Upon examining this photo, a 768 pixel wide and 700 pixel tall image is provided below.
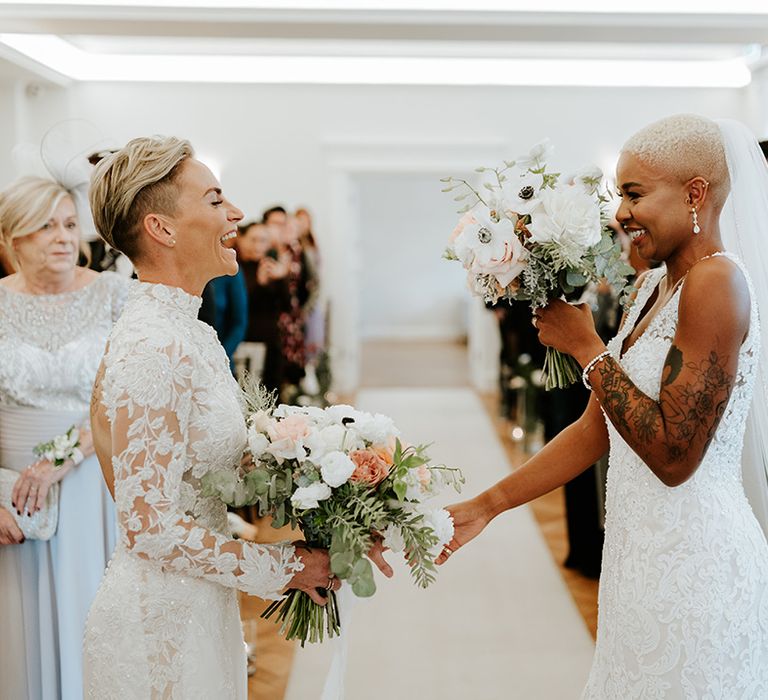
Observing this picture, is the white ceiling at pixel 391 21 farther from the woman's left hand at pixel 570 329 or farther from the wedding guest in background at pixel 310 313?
the wedding guest in background at pixel 310 313

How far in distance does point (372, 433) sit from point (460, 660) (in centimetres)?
234

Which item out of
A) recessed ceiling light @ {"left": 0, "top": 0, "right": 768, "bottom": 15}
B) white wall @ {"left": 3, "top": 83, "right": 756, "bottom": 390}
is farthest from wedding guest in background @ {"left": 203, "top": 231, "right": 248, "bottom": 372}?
white wall @ {"left": 3, "top": 83, "right": 756, "bottom": 390}

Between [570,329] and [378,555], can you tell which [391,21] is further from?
[378,555]

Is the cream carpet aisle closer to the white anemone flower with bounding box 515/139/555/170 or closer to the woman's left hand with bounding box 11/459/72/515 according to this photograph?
the woman's left hand with bounding box 11/459/72/515

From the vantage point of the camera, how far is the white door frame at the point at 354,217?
9.04 m

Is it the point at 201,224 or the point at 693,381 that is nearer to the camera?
the point at 693,381

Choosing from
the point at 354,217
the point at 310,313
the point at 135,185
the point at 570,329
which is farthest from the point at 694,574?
the point at 354,217

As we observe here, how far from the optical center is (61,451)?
8.36ft

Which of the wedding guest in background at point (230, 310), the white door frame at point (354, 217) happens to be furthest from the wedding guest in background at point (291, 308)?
the white door frame at point (354, 217)

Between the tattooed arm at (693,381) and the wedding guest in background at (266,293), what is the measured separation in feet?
14.6

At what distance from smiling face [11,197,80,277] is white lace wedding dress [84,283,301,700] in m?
1.01

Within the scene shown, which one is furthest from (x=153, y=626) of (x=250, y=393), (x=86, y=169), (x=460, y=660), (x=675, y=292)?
(x=460, y=660)

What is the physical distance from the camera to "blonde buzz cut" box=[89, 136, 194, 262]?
65.4 inches

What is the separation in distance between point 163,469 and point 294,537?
11.3 ft
